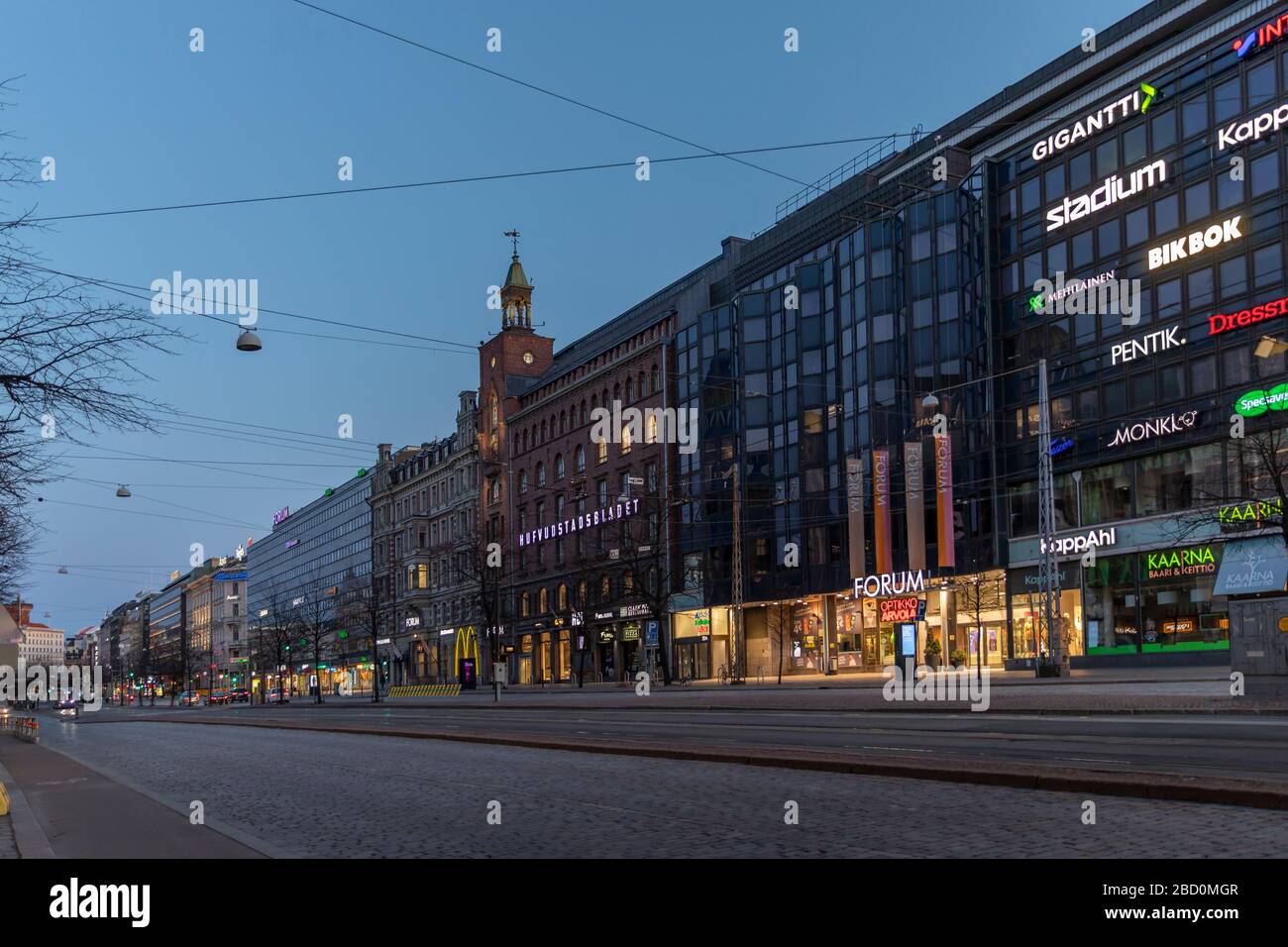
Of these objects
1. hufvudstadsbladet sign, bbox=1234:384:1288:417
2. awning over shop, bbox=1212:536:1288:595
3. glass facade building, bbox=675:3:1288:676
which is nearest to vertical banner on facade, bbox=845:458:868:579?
glass facade building, bbox=675:3:1288:676

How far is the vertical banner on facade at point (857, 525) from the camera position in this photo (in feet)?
208

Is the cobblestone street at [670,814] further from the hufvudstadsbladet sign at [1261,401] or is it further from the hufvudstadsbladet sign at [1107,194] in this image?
the hufvudstadsbladet sign at [1107,194]

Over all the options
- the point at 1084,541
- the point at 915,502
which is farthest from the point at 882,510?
the point at 1084,541

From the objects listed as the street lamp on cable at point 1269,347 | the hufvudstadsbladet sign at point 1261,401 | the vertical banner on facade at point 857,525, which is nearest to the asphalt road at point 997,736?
the hufvudstadsbladet sign at point 1261,401

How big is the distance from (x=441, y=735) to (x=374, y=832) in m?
15.8

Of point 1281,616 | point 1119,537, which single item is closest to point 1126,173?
point 1119,537

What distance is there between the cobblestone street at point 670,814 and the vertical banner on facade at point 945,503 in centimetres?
4159

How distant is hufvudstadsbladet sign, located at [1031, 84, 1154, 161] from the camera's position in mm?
51250

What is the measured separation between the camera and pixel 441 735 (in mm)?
27172

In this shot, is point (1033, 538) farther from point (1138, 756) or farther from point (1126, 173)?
point (1138, 756)

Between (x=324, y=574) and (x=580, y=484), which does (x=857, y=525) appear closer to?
(x=580, y=484)

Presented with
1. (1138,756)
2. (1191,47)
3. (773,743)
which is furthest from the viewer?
(1191,47)

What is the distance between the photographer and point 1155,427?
164 feet

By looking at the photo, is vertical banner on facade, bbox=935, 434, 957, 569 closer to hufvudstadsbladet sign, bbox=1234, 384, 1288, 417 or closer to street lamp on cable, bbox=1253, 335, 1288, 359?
hufvudstadsbladet sign, bbox=1234, 384, 1288, 417
